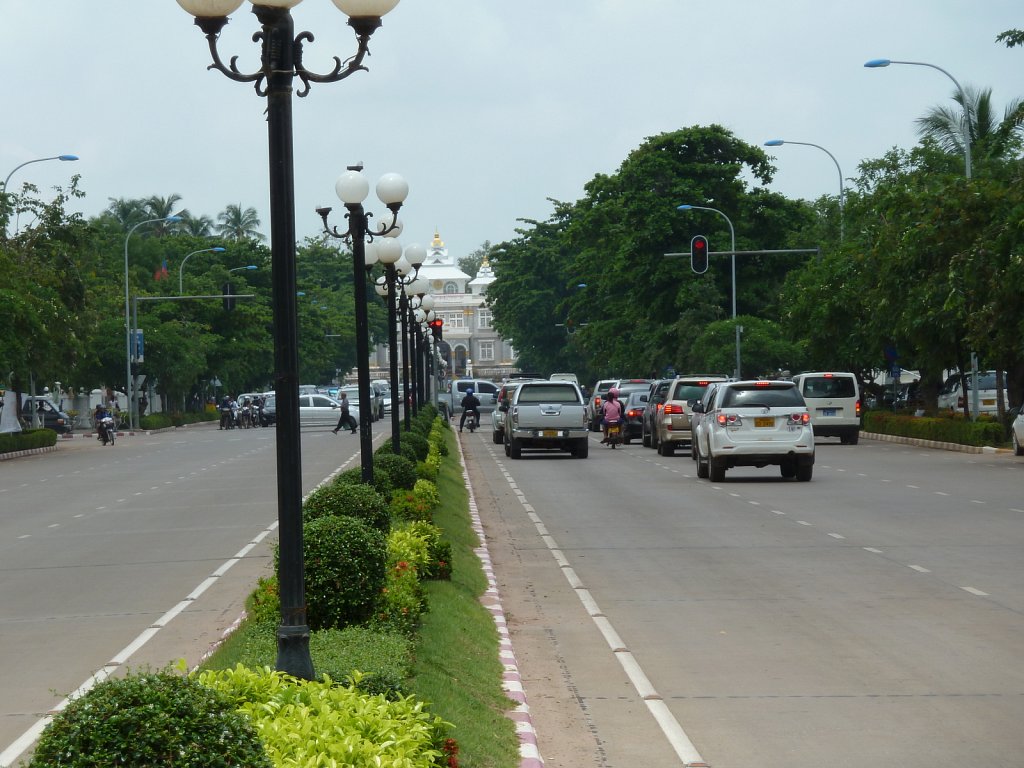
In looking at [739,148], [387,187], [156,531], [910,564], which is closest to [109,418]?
[739,148]

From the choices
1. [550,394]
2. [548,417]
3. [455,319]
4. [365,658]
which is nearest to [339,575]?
[365,658]

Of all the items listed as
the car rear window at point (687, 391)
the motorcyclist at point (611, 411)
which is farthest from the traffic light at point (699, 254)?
the car rear window at point (687, 391)

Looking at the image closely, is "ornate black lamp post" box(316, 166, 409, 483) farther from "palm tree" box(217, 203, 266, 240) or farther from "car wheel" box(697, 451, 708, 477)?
"palm tree" box(217, 203, 266, 240)

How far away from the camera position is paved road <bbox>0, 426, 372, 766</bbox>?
34.2 ft

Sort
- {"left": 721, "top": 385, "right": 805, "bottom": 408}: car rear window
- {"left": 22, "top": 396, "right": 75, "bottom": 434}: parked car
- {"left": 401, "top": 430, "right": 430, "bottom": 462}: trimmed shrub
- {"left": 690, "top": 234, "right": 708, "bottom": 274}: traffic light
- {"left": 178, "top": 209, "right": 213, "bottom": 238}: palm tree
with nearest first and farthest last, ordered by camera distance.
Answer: {"left": 401, "top": 430, "right": 430, "bottom": 462}: trimmed shrub → {"left": 721, "top": 385, "right": 805, "bottom": 408}: car rear window → {"left": 690, "top": 234, "right": 708, "bottom": 274}: traffic light → {"left": 22, "top": 396, "right": 75, "bottom": 434}: parked car → {"left": 178, "top": 209, "right": 213, "bottom": 238}: palm tree

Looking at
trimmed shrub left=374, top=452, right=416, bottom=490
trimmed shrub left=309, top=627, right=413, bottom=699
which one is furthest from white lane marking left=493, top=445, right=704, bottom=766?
trimmed shrub left=374, top=452, right=416, bottom=490

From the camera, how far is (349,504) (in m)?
11.6

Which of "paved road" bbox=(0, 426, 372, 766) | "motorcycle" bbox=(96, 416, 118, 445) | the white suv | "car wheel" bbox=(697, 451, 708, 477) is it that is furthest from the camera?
"motorcycle" bbox=(96, 416, 118, 445)

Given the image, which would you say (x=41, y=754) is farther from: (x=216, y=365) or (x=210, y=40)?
(x=216, y=365)

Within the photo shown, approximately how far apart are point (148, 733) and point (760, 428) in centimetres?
2357

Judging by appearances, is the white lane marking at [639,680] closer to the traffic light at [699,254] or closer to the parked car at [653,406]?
the parked car at [653,406]

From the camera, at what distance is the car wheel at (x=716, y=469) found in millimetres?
27422

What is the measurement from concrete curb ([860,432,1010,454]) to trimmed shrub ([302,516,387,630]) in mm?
29015

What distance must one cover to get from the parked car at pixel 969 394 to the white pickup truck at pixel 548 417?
1449 cm
